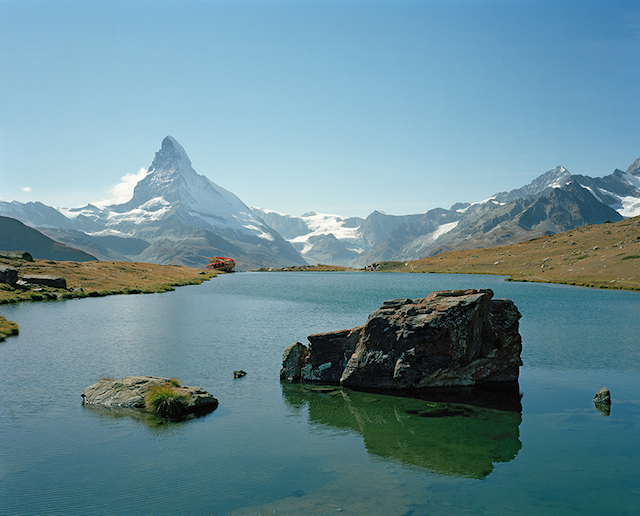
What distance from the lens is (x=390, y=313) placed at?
97.1 ft

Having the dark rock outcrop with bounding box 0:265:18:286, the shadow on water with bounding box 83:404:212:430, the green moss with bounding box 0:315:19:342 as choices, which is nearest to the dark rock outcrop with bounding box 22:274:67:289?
the dark rock outcrop with bounding box 0:265:18:286

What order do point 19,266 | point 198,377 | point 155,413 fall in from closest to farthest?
point 155,413 → point 198,377 → point 19,266

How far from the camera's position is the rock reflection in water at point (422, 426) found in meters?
17.8

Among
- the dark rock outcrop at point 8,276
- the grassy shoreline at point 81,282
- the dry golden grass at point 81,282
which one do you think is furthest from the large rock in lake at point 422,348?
the dark rock outcrop at point 8,276

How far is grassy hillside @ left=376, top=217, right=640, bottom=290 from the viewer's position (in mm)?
108188

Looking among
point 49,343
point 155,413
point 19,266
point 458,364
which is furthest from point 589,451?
point 19,266

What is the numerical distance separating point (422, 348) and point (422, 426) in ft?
21.8

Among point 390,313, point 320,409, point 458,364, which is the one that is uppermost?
point 390,313

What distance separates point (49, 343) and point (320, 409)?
30.1 meters

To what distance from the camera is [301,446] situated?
1923cm

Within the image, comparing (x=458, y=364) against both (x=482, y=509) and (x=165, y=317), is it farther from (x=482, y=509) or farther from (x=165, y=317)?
(x=165, y=317)

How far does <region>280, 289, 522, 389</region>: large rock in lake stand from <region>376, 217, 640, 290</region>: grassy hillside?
275 feet

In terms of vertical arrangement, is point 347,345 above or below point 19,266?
below

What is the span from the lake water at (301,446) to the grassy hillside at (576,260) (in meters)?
85.2
